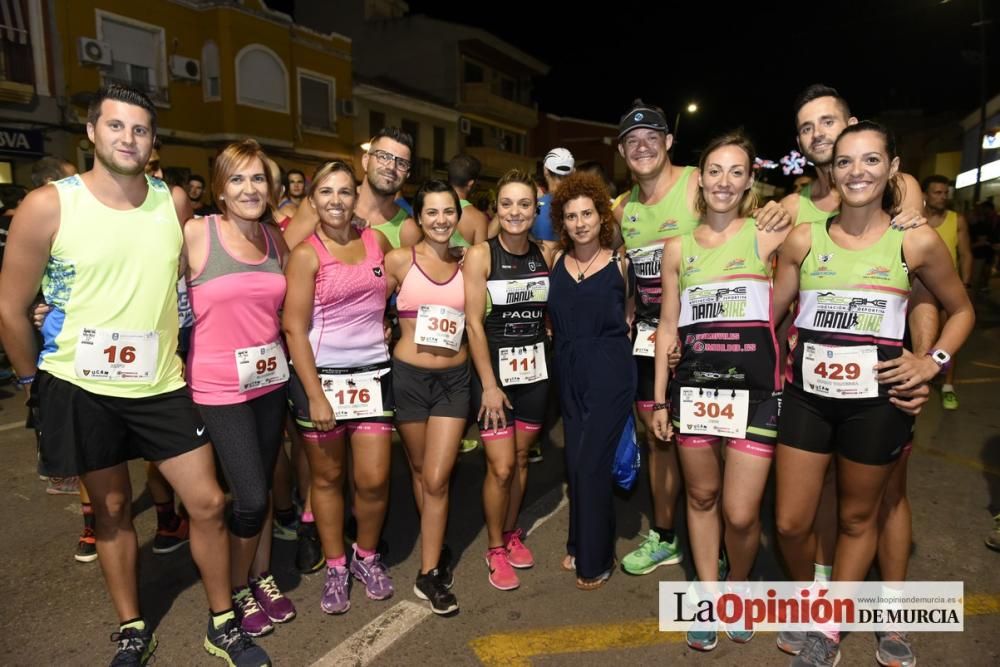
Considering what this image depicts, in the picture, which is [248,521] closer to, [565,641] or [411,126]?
[565,641]

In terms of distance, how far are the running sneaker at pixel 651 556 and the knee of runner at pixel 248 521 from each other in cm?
194

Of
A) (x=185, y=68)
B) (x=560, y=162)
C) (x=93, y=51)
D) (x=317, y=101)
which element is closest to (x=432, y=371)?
(x=560, y=162)

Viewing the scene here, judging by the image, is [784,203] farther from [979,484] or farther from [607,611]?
[979,484]

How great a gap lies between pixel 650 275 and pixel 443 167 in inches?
1037

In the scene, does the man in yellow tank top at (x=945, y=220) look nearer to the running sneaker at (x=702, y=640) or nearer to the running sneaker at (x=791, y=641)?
the running sneaker at (x=791, y=641)

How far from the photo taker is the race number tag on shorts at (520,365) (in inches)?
135

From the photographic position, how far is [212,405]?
2.76 meters

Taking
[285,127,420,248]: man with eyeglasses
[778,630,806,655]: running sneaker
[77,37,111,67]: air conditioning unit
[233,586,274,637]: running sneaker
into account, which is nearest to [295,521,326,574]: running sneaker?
[233,586,274,637]: running sneaker

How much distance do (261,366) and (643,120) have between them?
2401 millimetres

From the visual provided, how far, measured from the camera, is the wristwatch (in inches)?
100

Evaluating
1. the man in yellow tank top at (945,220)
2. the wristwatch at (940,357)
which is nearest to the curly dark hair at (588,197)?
the wristwatch at (940,357)

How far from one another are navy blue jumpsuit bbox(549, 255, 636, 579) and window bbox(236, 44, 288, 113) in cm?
1864

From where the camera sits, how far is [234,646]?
278 cm

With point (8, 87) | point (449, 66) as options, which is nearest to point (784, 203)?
point (8, 87)
